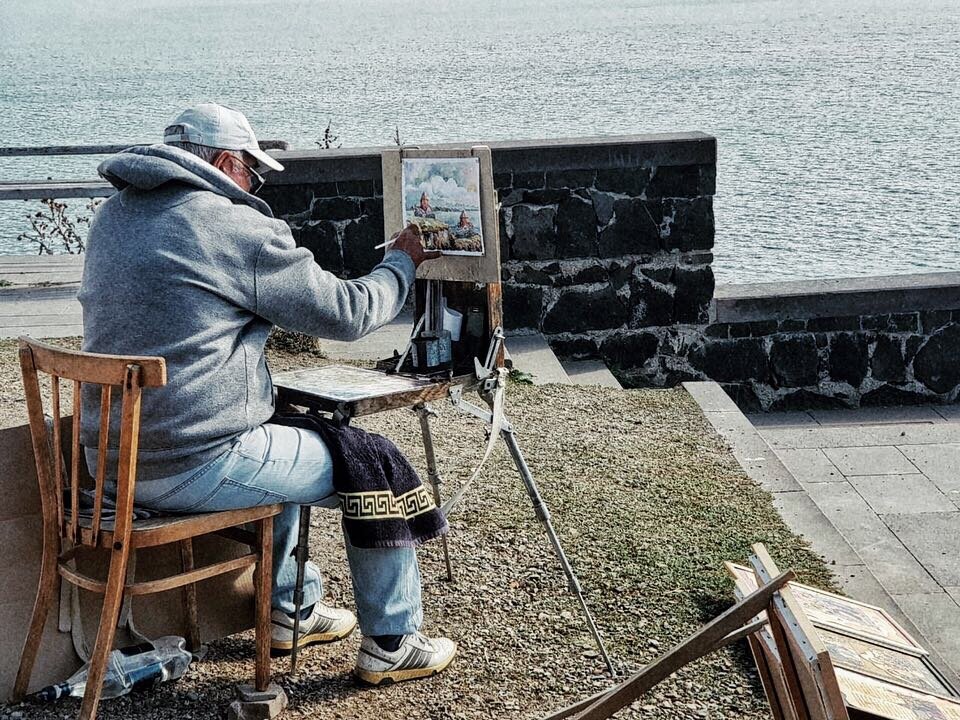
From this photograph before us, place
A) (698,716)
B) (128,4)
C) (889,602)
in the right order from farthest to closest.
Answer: (128,4) → (889,602) → (698,716)

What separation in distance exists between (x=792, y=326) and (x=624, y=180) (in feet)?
5.06

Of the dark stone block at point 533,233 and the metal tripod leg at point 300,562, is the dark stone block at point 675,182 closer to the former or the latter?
the dark stone block at point 533,233

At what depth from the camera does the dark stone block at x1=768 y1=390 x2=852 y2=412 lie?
853cm

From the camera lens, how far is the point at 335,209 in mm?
7934

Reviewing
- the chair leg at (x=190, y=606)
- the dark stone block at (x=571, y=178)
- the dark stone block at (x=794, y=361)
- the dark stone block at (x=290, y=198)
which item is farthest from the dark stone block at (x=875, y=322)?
the chair leg at (x=190, y=606)

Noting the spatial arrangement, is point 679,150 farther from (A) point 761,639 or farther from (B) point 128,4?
(B) point 128,4

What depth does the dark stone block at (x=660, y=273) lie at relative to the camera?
26.7 feet

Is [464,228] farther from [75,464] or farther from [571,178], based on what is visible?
[571,178]

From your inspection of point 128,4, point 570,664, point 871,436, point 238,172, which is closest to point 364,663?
point 570,664

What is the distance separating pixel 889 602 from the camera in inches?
175

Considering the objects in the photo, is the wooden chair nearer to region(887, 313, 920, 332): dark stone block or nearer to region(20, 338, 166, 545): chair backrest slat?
region(20, 338, 166, 545): chair backrest slat

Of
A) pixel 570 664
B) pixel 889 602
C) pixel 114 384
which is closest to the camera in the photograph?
pixel 114 384

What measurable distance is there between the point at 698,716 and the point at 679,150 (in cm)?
506

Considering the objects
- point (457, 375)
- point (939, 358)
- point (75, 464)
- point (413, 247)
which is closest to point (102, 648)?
point (75, 464)
